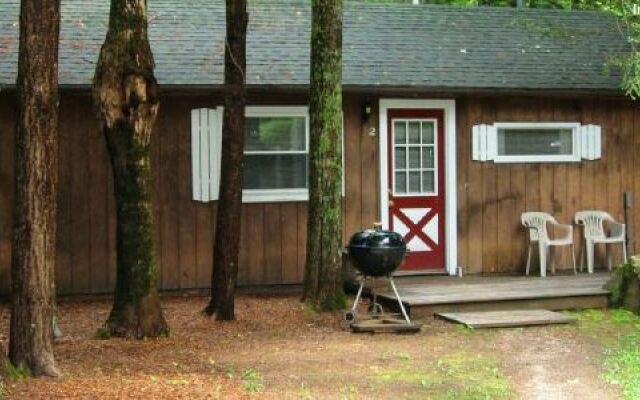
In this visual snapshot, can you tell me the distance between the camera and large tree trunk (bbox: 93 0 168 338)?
8.30 m

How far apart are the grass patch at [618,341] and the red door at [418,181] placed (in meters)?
2.74

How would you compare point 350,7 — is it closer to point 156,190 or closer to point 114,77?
point 156,190

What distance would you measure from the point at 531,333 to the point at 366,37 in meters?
5.63

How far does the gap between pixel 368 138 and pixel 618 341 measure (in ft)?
15.1

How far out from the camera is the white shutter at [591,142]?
13289 millimetres

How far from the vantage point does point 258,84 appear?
11.6 m

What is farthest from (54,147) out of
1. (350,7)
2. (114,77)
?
(350,7)

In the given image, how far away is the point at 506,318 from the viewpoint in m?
9.93

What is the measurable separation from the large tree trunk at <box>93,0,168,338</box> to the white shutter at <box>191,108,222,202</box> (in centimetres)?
324

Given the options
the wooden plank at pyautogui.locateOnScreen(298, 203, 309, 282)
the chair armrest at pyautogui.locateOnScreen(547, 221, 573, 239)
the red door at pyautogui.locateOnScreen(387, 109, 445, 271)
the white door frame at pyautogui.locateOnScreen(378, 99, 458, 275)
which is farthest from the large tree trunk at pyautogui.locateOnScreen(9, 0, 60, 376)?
the chair armrest at pyautogui.locateOnScreen(547, 221, 573, 239)

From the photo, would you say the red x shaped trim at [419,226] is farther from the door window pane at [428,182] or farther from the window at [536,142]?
the window at [536,142]

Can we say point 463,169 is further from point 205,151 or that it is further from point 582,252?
point 205,151

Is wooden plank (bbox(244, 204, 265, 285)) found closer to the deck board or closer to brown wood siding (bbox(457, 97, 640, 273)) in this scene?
the deck board

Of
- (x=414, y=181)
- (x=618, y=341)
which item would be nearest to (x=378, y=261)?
(x=618, y=341)
